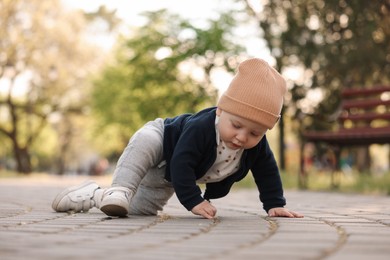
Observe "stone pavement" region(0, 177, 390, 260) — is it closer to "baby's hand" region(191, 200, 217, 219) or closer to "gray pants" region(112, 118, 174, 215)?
"baby's hand" region(191, 200, 217, 219)

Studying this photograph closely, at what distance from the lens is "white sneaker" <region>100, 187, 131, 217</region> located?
4152 mm

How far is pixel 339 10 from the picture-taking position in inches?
694

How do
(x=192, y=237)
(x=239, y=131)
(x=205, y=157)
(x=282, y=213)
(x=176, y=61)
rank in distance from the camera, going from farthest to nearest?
(x=176, y=61) < (x=282, y=213) < (x=205, y=157) < (x=239, y=131) < (x=192, y=237)

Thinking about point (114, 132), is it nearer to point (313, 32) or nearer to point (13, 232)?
point (313, 32)

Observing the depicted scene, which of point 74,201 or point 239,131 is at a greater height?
point 239,131

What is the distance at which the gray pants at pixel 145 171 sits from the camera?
4.43 meters

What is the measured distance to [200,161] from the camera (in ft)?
14.3

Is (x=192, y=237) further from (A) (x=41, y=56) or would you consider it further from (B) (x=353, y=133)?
(A) (x=41, y=56)

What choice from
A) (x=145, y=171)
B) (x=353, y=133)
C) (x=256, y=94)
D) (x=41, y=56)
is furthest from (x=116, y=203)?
(x=41, y=56)

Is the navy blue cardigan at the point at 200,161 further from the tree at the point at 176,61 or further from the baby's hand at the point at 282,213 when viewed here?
the tree at the point at 176,61

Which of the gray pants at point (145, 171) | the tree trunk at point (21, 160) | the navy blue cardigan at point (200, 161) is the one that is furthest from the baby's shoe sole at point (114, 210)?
the tree trunk at point (21, 160)

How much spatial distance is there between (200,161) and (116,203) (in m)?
0.59

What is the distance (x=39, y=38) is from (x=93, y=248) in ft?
92.6

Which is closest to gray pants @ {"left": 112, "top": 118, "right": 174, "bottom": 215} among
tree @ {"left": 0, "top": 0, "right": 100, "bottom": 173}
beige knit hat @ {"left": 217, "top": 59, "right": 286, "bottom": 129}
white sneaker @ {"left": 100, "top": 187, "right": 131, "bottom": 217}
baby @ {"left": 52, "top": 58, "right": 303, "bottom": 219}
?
baby @ {"left": 52, "top": 58, "right": 303, "bottom": 219}
